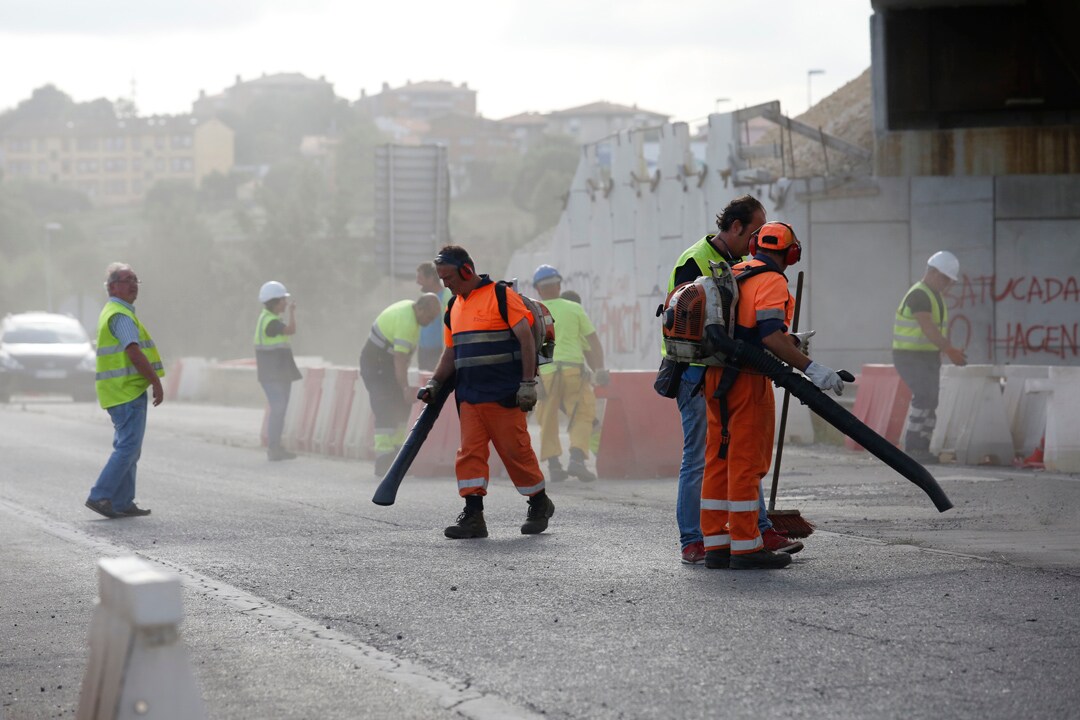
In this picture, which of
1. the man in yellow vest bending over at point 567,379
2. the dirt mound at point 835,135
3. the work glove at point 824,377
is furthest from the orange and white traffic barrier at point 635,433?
the dirt mound at point 835,135

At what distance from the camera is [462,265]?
972 centimetres

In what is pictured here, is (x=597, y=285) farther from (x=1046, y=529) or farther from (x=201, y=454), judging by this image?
(x=1046, y=529)

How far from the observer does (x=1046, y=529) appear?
32.1ft

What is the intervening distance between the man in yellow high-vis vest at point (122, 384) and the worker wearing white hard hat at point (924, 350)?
268 inches

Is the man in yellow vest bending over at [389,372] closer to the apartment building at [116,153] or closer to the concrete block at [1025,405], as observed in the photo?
the concrete block at [1025,405]

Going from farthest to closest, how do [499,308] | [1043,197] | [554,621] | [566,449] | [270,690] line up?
[1043,197] < [566,449] < [499,308] < [554,621] < [270,690]

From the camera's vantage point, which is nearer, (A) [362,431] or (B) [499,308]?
(B) [499,308]

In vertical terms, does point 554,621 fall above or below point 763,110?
below

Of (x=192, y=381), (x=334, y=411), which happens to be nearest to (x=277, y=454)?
(x=334, y=411)

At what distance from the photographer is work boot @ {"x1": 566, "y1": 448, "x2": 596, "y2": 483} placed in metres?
14.0

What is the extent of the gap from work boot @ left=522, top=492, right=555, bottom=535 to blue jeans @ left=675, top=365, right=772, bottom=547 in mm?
1454

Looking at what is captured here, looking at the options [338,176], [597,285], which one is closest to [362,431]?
[597,285]

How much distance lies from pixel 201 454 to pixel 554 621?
11738mm

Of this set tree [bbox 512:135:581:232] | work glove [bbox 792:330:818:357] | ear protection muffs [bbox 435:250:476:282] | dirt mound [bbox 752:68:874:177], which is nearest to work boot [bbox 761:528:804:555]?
work glove [bbox 792:330:818:357]
